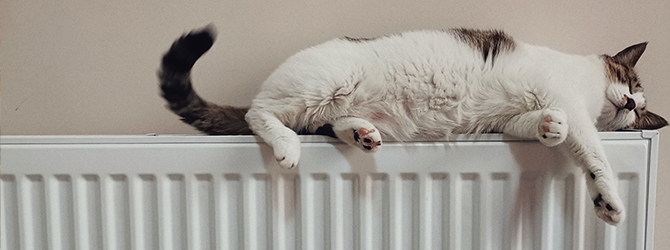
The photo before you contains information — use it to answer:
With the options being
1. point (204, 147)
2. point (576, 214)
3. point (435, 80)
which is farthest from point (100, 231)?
point (576, 214)

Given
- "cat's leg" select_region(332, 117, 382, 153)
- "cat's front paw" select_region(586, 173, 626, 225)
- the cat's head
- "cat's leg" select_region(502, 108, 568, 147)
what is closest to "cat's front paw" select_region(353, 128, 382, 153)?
"cat's leg" select_region(332, 117, 382, 153)

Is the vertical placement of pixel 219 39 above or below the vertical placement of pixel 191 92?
above

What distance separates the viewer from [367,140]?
70cm

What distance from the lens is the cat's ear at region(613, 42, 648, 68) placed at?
89cm

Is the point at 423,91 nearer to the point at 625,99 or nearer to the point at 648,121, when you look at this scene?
the point at 625,99

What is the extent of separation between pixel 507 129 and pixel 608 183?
0.60 feet

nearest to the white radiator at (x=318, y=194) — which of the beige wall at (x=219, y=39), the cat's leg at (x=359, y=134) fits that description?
the cat's leg at (x=359, y=134)

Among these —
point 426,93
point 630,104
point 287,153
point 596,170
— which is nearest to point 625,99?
point 630,104

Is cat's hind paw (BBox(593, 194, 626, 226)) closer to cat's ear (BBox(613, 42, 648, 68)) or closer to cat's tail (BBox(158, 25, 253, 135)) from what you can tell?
cat's ear (BBox(613, 42, 648, 68))

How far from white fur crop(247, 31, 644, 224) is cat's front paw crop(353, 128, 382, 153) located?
0.02 metres

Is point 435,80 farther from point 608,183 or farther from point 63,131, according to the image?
point 63,131

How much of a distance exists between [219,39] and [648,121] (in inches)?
39.1

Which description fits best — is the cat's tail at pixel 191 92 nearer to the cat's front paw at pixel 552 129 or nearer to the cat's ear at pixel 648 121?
the cat's front paw at pixel 552 129

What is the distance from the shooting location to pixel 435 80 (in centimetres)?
78
